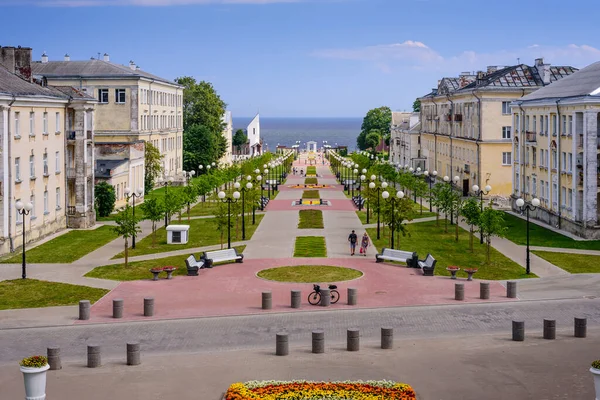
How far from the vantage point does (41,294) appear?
3403 cm

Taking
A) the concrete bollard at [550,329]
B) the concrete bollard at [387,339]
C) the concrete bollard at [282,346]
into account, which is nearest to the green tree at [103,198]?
the concrete bollard at [282,346]

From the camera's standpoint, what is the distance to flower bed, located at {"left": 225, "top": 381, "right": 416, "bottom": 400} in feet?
66.6

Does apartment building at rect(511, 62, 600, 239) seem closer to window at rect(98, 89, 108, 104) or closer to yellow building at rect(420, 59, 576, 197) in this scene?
yellow building at rect(420, 59, 576, 197)

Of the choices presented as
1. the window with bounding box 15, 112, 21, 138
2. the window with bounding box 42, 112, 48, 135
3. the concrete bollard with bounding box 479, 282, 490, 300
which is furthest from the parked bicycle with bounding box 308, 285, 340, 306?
the window with bounding box 42, 112, 48, 135

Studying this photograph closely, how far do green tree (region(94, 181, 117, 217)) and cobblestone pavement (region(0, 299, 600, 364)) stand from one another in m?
32.7

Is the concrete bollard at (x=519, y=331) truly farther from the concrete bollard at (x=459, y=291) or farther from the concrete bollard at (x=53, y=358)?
the concrete bollard at (x=53, y=358)

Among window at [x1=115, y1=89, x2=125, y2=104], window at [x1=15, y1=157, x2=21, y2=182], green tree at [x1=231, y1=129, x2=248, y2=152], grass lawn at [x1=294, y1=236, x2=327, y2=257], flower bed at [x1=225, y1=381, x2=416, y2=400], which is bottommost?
flower bed at [x1=225, y1=381, x2=416, y2=400]

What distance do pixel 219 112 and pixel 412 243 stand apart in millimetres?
77633

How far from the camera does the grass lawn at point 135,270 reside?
37969 mm

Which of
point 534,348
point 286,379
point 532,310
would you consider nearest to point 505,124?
point 532,310

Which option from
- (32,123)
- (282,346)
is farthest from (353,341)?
(32,123)

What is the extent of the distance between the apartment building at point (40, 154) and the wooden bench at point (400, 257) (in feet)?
56.2

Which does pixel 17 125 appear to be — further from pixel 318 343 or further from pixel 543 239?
pixel 543 239

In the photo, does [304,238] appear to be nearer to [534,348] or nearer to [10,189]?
[10,189]
